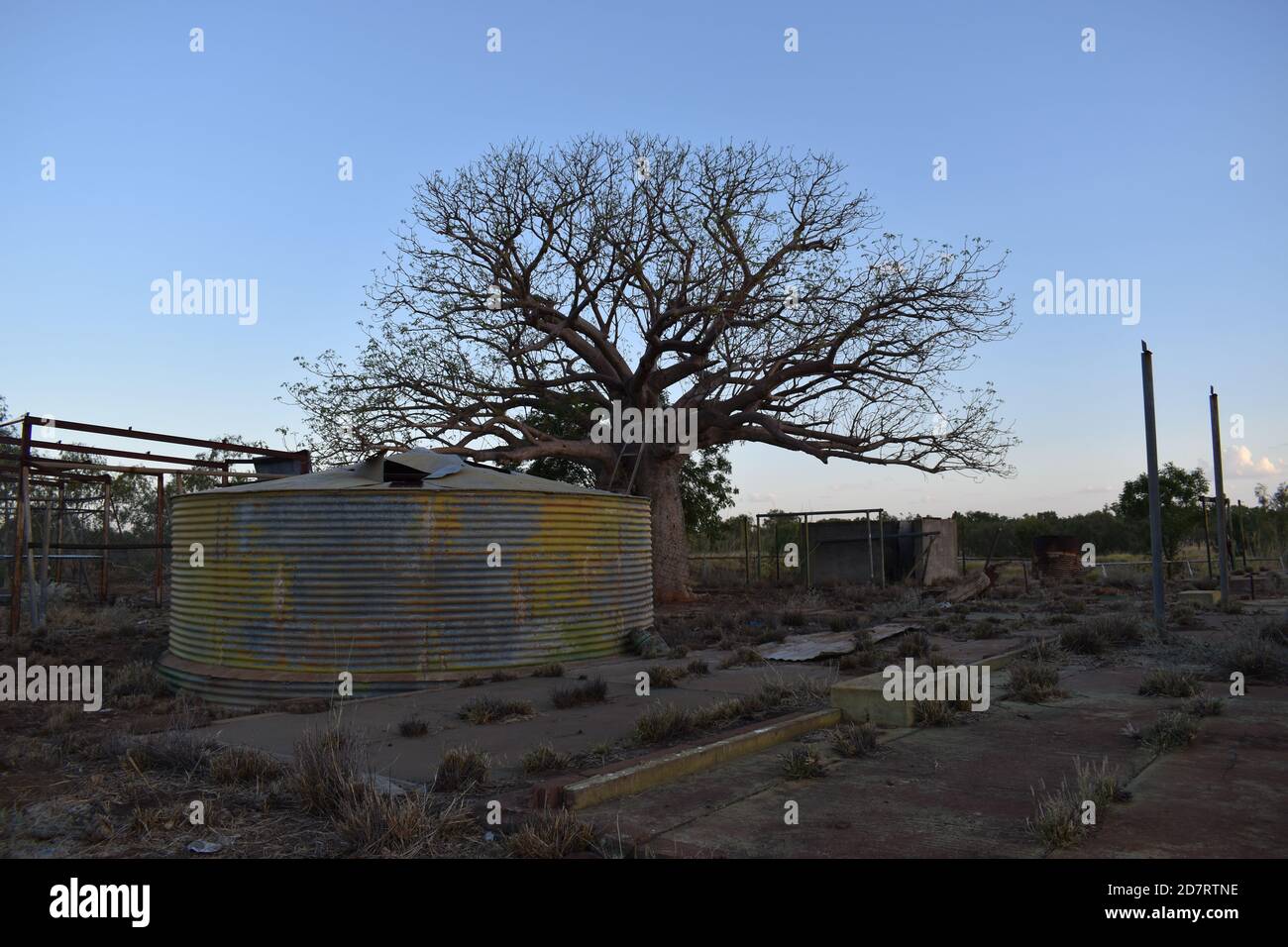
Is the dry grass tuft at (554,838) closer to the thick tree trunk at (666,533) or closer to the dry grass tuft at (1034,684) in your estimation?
the dry grass tuft at (1034,684)

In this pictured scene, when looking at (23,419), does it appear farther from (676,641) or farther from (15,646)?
(676,641)

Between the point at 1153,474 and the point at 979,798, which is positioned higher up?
the point at 1153,474

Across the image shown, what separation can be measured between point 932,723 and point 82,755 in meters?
6.61

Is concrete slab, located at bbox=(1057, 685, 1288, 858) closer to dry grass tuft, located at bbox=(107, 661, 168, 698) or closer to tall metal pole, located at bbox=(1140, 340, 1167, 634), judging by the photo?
tall metal pole, located at bbox=(1140, 340, 1167, 634)

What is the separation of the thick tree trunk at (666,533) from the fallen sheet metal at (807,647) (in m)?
9.57

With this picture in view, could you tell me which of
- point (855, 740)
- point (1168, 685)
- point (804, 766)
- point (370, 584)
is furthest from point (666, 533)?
point (804, 766)

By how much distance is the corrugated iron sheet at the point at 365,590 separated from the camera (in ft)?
33.2

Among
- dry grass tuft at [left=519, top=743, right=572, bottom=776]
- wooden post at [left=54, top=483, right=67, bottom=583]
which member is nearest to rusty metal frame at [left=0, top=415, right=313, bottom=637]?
wooden post at [left=54, top=483, right=67, bottom=583]

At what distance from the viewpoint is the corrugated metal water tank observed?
10133 millimetres

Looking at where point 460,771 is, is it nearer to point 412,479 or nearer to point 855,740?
point 855,740

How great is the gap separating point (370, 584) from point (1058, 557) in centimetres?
2529

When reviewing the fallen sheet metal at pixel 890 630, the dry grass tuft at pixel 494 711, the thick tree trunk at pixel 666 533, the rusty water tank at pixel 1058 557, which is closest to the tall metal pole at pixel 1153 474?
the fallen sheet metal at pixel 890 630

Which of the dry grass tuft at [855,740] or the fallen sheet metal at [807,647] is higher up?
the dry grass tuft at [855,740]

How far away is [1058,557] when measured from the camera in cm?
2912
